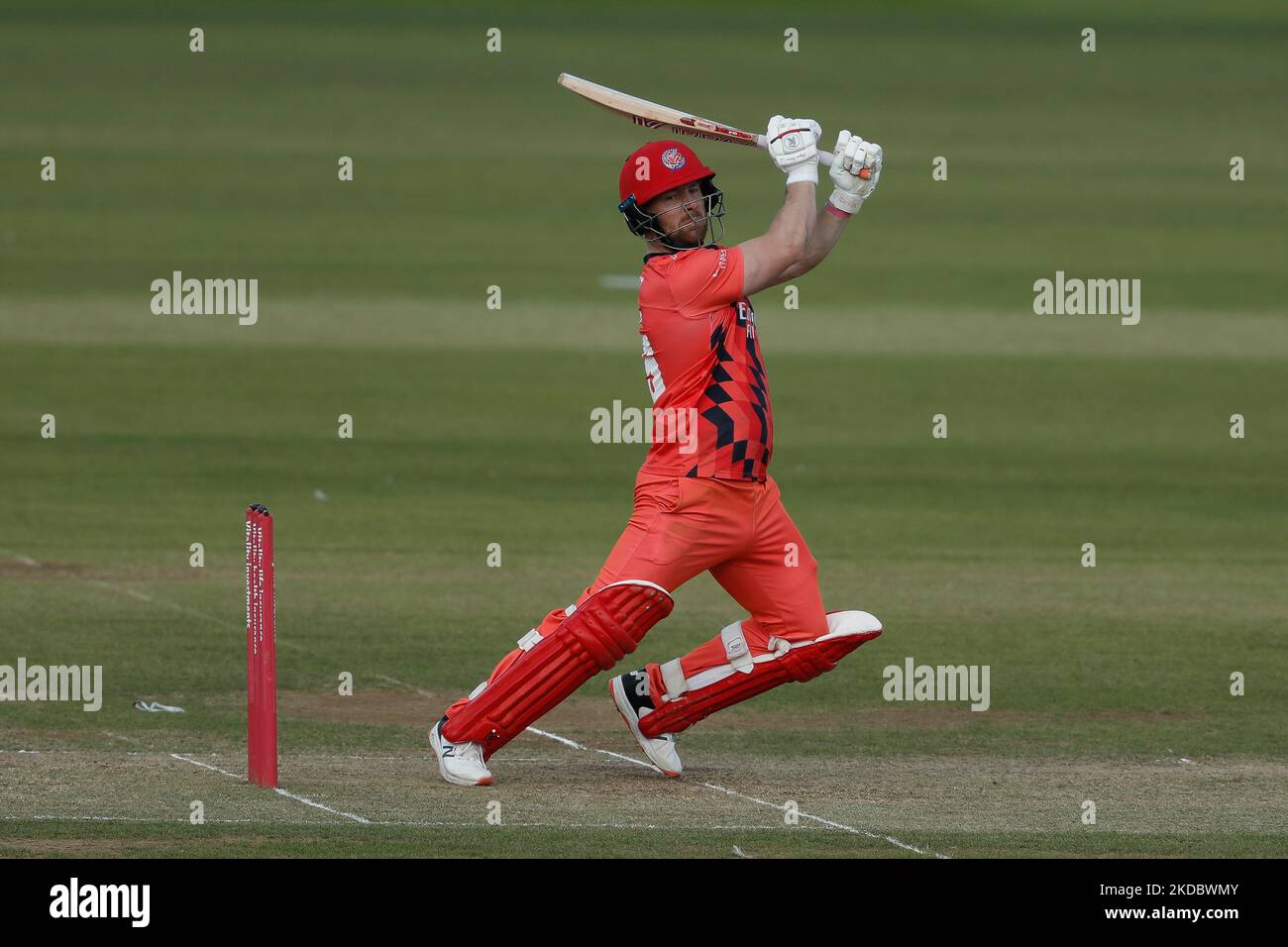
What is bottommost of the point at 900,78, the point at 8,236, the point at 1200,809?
the point at 1200,809

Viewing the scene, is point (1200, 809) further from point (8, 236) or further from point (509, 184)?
point (509, 184)

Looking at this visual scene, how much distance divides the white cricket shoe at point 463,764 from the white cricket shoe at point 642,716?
2.46 feet

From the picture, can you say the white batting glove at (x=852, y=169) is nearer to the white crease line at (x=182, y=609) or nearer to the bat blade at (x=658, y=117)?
the bat blade at (x=658, y=117)

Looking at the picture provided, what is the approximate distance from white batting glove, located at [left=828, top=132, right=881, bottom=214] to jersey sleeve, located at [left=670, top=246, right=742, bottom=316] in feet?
1.91

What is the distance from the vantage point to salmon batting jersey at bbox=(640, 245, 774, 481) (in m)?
8.95

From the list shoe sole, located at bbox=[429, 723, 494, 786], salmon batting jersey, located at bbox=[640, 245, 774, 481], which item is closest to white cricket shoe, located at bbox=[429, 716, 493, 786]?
shoe sole, located at bbox=[429, 723, 494, 786]

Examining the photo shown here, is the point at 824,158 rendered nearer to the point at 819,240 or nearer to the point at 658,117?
the point at 819,240

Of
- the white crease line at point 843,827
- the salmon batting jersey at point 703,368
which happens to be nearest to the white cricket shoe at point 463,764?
the white crease line at point 843,827

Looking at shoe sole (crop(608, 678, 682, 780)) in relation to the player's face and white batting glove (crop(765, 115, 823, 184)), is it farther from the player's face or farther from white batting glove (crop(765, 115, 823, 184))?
white batting glove (crop(765, 115, 823, 184))

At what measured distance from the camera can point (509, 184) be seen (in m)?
35.9

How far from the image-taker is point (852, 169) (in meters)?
9.20

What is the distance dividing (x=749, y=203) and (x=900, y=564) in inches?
718

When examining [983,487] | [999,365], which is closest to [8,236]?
[999,365]

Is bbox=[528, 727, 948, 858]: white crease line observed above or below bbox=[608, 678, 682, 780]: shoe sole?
below
